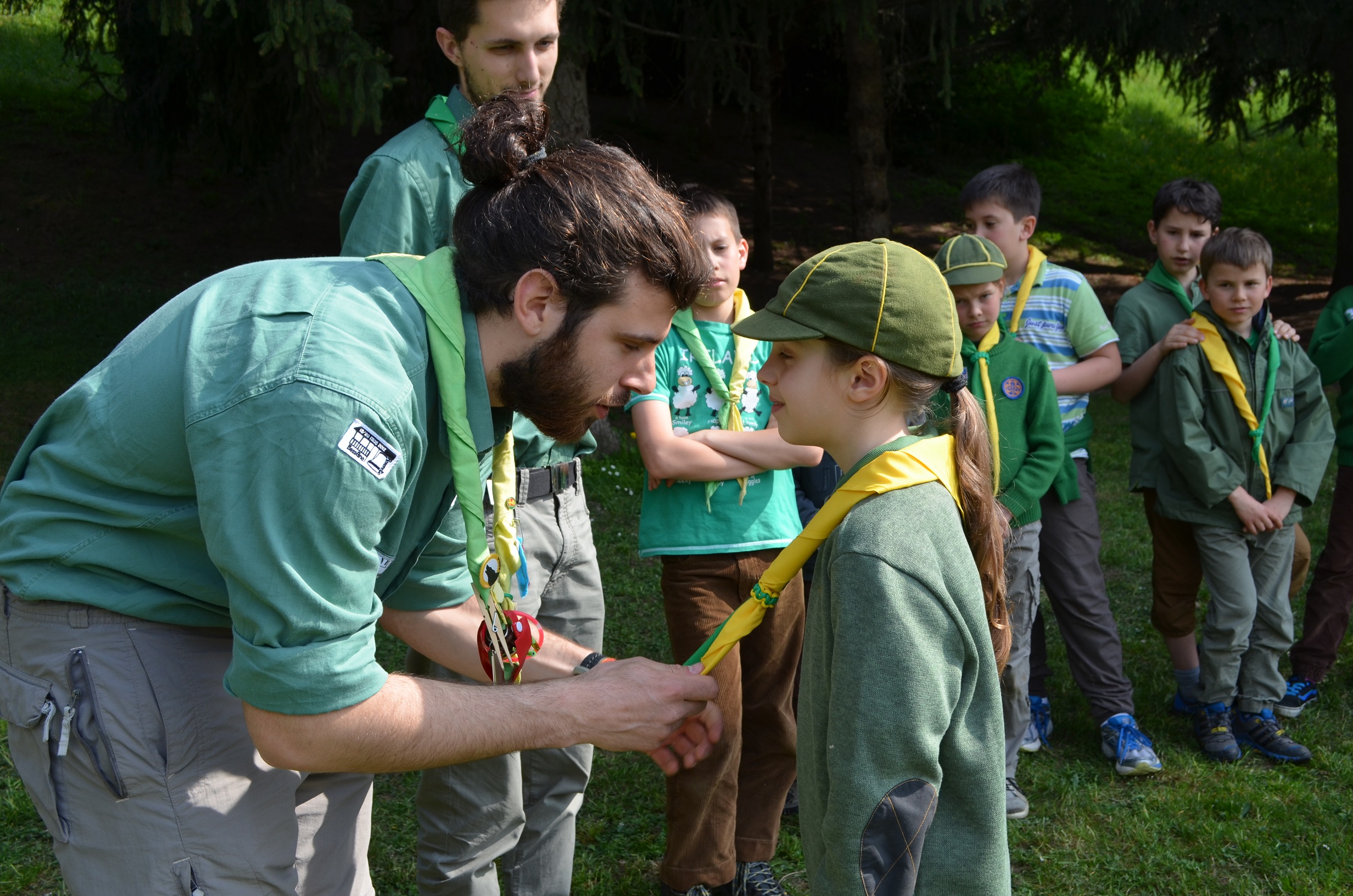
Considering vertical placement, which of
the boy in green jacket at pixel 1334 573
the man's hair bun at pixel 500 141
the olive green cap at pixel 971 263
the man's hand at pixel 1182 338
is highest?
the man's hair bun at pixel 500 141

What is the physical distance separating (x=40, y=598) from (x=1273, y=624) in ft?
14.4

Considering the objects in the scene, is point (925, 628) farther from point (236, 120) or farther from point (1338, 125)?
point (1338, 125)

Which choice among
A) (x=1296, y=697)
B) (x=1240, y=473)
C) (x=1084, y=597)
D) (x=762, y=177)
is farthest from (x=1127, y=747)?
(x=762, y=177)

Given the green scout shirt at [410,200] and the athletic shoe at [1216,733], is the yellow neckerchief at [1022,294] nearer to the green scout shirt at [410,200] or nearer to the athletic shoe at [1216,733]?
the athletic shoe at [1216,733]

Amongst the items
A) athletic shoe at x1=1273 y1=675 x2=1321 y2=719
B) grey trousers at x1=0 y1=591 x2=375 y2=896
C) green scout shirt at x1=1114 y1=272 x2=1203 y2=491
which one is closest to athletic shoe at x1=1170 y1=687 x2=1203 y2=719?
athletic shoe at x1=1273 y1=675 x2=1321 y2=719

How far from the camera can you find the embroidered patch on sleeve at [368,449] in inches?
67.5

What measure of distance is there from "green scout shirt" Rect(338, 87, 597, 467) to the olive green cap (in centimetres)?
161

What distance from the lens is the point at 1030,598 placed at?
417 cm

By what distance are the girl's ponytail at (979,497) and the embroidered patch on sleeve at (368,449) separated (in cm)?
115

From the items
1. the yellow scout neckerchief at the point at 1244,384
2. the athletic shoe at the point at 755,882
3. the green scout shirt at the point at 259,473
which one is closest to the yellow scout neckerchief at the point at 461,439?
the green scout shirt at the point at 259,473

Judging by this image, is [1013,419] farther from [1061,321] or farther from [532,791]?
[532,791]

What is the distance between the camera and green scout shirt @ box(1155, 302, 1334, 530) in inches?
174

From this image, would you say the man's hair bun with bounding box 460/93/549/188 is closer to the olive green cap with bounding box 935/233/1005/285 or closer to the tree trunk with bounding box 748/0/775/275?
the olive green cap with bounding box 935/233/1005/285

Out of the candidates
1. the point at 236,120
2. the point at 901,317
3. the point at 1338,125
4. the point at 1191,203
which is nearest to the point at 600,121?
the point at 236,120
